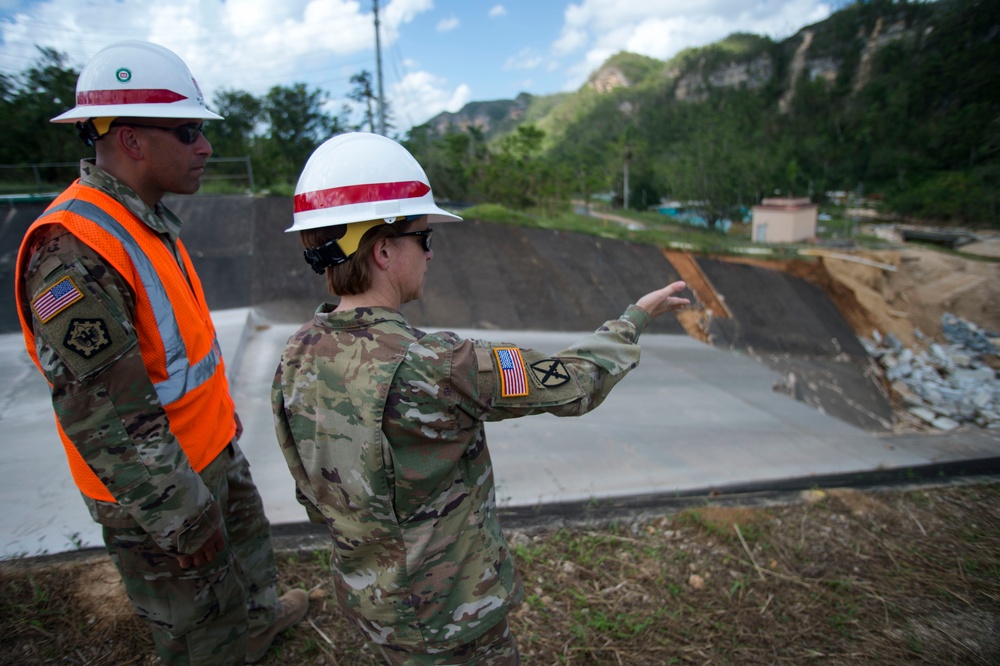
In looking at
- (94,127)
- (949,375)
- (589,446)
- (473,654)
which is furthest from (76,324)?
(949,375)

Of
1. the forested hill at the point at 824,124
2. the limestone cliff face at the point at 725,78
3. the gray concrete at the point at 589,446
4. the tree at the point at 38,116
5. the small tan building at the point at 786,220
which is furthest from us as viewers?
the limestone cliff face at the point at 725,78

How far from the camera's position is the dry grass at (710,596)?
2197mm

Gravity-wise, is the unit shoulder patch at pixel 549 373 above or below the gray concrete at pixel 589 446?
above

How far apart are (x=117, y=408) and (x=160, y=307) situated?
0.33 metres

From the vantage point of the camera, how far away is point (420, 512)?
53.5 inches

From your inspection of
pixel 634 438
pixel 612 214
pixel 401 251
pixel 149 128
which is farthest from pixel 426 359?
pixel 612 214

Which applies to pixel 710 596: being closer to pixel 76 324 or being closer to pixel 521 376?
pixel 521 376

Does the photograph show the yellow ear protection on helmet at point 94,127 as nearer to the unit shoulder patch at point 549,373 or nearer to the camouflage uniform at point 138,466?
the camouflage uniform at point 138,466

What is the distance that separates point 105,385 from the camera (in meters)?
1.42

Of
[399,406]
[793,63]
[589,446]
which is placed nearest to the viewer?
[399,406]

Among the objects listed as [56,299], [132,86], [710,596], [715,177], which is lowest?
[710,596]

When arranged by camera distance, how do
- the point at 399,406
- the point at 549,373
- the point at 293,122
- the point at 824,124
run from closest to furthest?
1. the point at 399,406
2. the point at 549,373
3. the point at 293,122
4. the point at 824,124

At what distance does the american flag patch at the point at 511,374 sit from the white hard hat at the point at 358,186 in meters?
0.41

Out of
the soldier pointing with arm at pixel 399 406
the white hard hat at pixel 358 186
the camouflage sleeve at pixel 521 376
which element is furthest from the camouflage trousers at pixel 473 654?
the white hard hat at pixel 358 186
